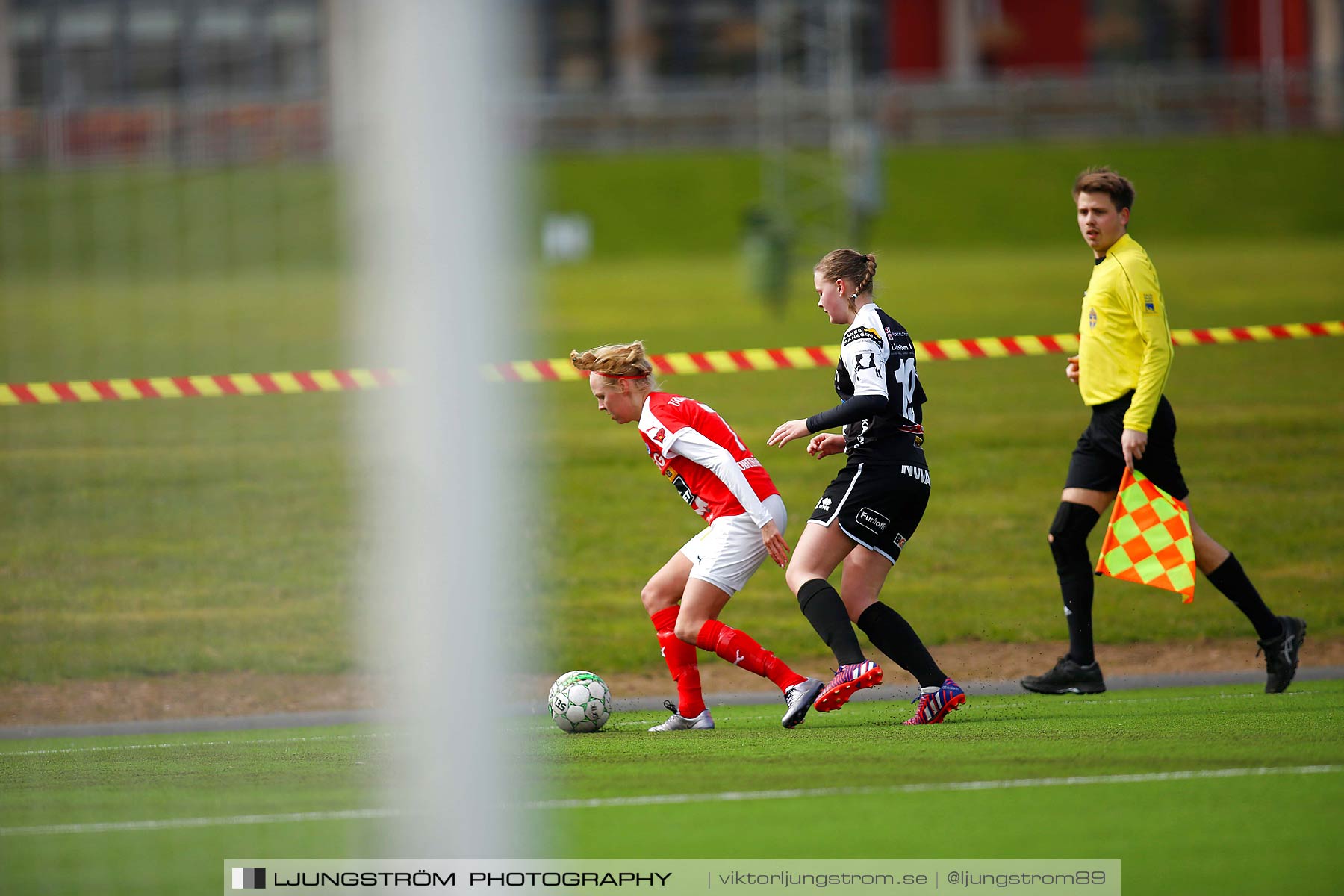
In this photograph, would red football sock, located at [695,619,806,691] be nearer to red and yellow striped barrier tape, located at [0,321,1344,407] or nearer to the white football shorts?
the white football shorts

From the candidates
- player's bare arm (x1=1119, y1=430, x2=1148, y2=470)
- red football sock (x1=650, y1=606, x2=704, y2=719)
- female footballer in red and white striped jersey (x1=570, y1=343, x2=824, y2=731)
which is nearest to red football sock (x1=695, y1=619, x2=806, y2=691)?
female footballer in red and white striped jersey (x1=570, y1=343, x2=824, y2=731)

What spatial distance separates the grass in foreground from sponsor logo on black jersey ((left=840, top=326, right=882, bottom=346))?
1548mm

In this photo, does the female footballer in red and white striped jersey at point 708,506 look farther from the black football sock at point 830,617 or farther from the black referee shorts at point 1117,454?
the black referee shorts at point 1117,454

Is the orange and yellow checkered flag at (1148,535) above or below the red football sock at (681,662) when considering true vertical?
→ above

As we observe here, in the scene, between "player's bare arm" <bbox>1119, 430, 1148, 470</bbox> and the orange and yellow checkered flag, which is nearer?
"player's bare arm" <bbox>1119, 430, 1148, 470</bbox>

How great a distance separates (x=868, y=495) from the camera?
644 cm

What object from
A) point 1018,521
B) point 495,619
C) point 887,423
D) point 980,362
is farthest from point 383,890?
point 980,362

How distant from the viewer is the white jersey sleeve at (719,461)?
6410 mm

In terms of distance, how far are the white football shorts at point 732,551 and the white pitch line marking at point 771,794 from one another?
4.35ft

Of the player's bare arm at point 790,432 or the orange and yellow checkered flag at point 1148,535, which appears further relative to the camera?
the orange and yellow checkered flag at point 1148,535

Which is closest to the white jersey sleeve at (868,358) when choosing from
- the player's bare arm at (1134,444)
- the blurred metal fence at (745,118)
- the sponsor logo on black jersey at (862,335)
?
the sponsor logo on black jersey at (862,335)

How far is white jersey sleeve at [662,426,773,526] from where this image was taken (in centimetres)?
641

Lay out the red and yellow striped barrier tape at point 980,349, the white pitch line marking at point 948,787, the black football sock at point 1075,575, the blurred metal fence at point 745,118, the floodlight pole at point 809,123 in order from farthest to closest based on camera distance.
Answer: the blurred metal fence at point 745,118, the floodlight pole at point 809,123, the red and yellow striped barrier tape at point 980,349, the black football sock at point 1075,575, the white pitch line marking at point 948,787

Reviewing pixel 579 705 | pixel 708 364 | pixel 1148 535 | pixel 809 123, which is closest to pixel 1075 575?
pixel 1148 535
